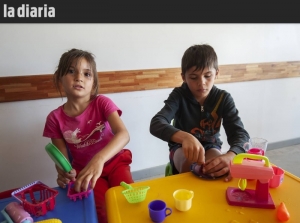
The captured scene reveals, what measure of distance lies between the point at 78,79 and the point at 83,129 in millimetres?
208

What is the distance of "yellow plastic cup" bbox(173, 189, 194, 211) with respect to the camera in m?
0.65

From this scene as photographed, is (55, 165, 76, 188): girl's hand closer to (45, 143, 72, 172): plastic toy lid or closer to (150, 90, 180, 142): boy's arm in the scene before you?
(45, 143, 72, 172): plastic toy lid

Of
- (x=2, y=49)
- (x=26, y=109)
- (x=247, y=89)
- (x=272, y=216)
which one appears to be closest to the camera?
(x=272, y=216)

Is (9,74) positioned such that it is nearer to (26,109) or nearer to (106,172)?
(26,109)

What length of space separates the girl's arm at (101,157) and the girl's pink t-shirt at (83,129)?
0.19 ft

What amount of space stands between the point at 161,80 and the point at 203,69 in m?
0.57

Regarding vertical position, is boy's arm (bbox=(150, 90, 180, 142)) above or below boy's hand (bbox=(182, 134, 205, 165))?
above

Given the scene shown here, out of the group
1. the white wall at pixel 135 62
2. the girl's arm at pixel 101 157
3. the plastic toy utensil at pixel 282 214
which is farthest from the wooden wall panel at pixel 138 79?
the plastic toy utensil at pixel 282 214

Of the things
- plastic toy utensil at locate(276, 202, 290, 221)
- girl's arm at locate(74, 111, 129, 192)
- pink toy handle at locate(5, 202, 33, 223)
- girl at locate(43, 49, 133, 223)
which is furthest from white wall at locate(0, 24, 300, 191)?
plastic toy utensil at locate(276, 202, 290, 221)
